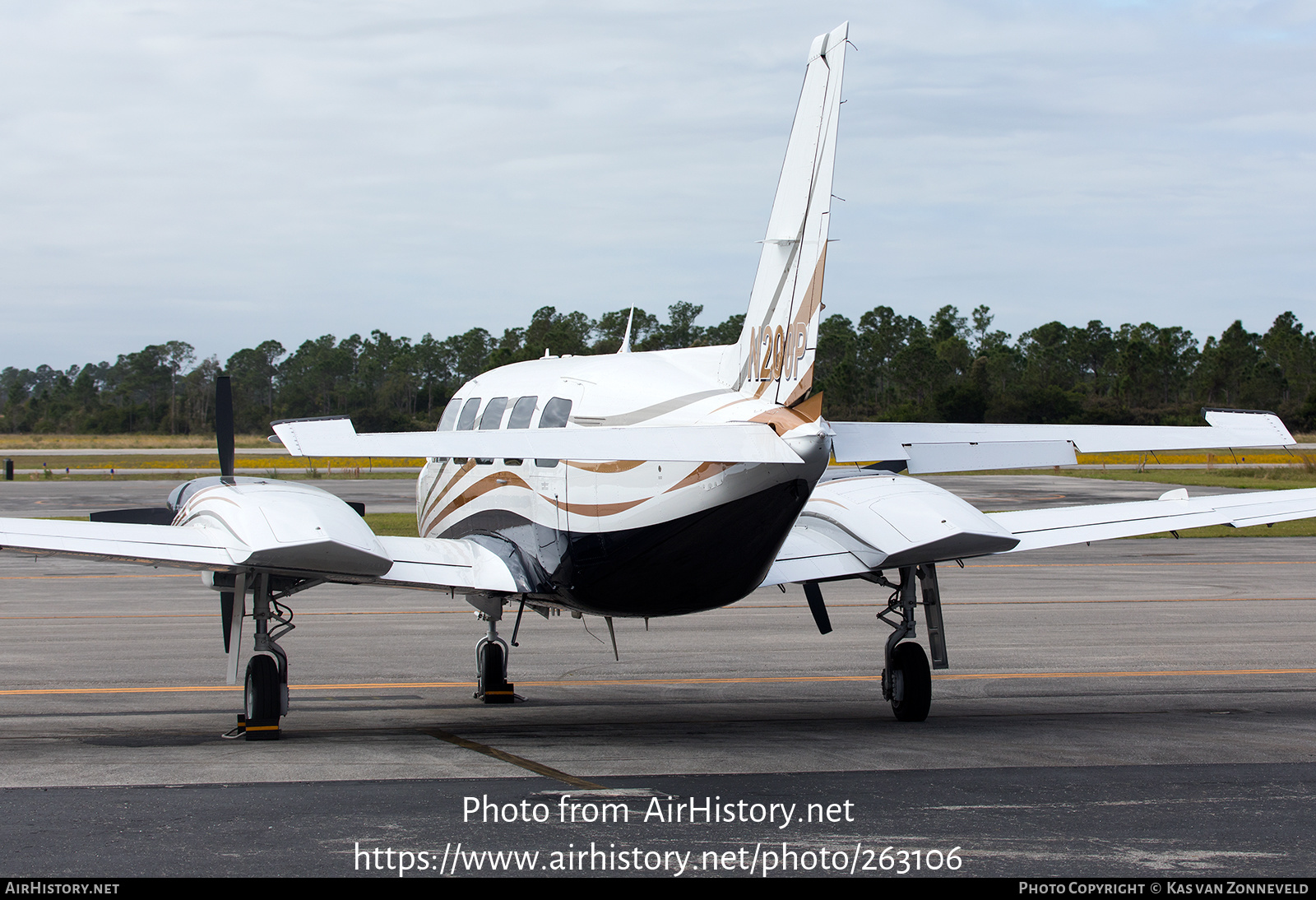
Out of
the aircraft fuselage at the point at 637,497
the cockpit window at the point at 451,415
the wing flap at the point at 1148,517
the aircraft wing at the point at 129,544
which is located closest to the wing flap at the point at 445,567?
the aircraft fuselage at the point at 637,497

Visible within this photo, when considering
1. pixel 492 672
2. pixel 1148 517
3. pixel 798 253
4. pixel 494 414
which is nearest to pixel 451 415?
pixel 494 414

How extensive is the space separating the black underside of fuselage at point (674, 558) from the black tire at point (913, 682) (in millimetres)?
2438

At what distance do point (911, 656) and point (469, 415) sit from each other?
5.35m

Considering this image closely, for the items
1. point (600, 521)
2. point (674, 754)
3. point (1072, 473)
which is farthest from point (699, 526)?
point (1072, 473)

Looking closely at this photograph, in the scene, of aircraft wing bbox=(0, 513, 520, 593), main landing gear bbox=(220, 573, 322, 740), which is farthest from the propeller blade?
main landing gear bbox=(220, 573, 322, 740)

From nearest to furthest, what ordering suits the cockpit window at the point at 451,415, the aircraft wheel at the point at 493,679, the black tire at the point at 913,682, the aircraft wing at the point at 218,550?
the aircraft wing at the point at 218,550 → the black tire at the point at 913,682 → the cockpit window at the point at 451,415 → the aircraft wheel at the point at 493,679

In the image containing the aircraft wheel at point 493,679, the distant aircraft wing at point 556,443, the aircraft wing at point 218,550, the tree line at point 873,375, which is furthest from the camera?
the tree line at point 873,375

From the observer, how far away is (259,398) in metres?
136

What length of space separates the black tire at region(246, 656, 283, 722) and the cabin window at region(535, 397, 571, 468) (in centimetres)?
310

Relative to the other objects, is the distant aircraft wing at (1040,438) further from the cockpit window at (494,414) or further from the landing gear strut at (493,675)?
the landing gear strut at (493,675)

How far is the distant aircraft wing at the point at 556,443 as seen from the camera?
7270mm

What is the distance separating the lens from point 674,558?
9812mm

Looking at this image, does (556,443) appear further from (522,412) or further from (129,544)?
(129,544)

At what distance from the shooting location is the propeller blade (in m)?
12.2
